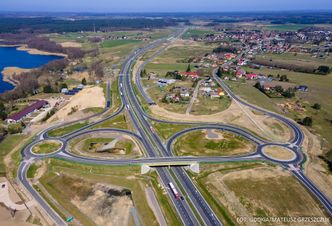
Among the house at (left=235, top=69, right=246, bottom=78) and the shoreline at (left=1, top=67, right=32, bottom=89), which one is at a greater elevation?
the house at (left=235, top=69, right=246, bottom=78)

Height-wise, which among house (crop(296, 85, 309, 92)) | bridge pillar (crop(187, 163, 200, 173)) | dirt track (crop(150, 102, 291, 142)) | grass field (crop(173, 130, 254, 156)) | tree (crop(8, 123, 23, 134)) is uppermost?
house (crop(296, 85, 309, 92))

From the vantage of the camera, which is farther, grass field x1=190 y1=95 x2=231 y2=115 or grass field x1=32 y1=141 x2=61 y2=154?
grass field x1=190 y1=95 x2=231 y2=115

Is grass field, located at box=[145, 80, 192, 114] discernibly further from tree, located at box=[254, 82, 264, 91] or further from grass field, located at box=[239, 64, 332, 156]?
tree, located at box=[254, 82, 264, 91]

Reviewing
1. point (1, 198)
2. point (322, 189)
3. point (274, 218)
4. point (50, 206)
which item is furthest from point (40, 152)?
point (322, 189)

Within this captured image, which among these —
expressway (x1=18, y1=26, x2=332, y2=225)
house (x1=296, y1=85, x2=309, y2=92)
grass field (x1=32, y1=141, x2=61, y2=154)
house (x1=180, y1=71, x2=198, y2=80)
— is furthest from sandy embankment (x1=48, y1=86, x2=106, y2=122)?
house (x1=296, y1=85, x2=309, y2=92)

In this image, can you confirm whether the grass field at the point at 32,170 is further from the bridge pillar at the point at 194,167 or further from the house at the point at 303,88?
the house at the point at 303,88

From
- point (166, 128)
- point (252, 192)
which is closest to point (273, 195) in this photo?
point (252, 192)

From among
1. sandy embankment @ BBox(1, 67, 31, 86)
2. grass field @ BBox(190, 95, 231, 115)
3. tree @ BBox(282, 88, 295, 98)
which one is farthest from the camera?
sandy embankment @ BBox(1, 67, 31, 86)
